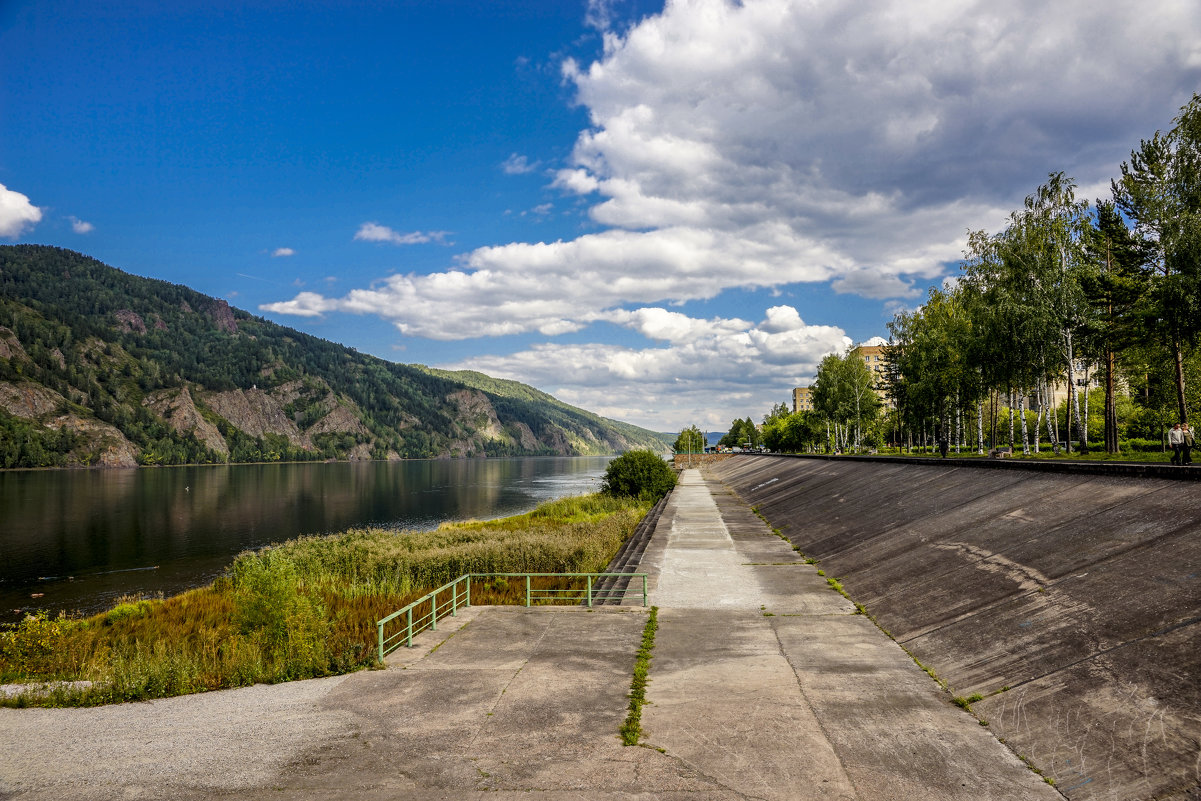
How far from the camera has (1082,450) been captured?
122 ft

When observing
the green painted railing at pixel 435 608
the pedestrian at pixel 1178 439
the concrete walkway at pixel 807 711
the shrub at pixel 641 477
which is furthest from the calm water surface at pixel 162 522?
the pedestrian at pixel 1178 439

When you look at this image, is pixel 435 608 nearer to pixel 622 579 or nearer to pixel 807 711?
pixel 622 579

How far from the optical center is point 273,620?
15.6 metres

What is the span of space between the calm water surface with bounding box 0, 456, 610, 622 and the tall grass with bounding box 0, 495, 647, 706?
908cm

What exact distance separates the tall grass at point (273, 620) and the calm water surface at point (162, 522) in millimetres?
9078

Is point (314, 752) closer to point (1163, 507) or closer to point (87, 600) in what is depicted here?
point (1163, 507)

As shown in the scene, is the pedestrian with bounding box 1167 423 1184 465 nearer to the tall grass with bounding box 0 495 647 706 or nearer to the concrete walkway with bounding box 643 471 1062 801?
the concrete walkway with bounding box 643 471 1062 801

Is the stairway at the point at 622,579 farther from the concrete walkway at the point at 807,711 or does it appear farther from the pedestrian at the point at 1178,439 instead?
the pedestrian at the point at 1178,439

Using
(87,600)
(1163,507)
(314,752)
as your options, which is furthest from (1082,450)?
(87,600)

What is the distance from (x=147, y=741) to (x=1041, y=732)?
1276 centimetres

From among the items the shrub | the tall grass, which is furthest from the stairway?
the shrub

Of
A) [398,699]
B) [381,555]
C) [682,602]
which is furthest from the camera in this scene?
[381,555]

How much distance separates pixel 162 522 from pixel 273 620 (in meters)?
59.4

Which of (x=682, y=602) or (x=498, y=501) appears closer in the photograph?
(x=682, y=602)
